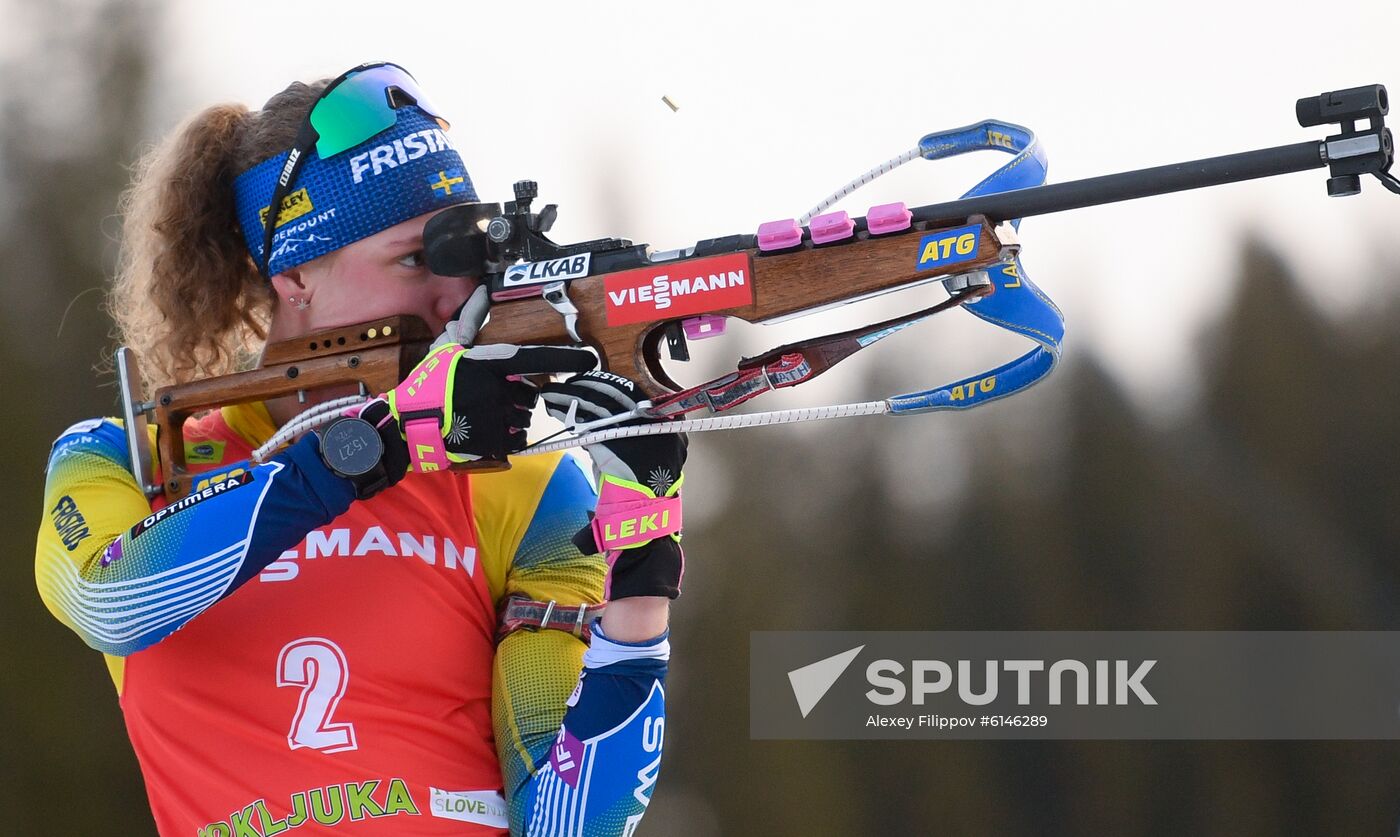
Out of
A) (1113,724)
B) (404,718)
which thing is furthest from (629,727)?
(1113,724)

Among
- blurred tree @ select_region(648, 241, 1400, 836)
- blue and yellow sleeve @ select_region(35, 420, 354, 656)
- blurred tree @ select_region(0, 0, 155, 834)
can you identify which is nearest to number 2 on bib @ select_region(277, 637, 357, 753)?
blue and yellow sleeve @ select_region(35, 420, 354, 656)

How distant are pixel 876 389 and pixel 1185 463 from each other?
698 mm

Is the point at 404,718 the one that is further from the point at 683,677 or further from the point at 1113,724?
the point at 1113,724

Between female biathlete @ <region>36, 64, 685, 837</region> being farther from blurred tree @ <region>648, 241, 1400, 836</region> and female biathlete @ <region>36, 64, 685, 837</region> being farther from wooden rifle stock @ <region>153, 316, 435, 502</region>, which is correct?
blurred tree @ <region>648, 241, 1400, 836</region>

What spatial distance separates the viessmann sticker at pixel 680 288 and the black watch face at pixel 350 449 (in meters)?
0.27

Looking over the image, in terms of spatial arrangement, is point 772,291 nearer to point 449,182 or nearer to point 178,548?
point 449,182

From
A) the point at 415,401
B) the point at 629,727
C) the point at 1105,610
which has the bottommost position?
the point at 1105,610

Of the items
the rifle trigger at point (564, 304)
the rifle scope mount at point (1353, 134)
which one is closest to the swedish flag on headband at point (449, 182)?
the rifle trigger at point (564, 304)

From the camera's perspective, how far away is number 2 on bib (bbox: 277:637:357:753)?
127cm

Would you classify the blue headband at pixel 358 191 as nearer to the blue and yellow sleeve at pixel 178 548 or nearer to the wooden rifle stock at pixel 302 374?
the wooden rifle stock at pixel 302 374

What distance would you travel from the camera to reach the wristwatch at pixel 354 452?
46.8 inches

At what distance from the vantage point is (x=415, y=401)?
119 cm

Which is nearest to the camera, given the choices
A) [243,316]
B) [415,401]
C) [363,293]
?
[415,401]

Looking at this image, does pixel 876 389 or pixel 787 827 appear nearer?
pixel 876 389
